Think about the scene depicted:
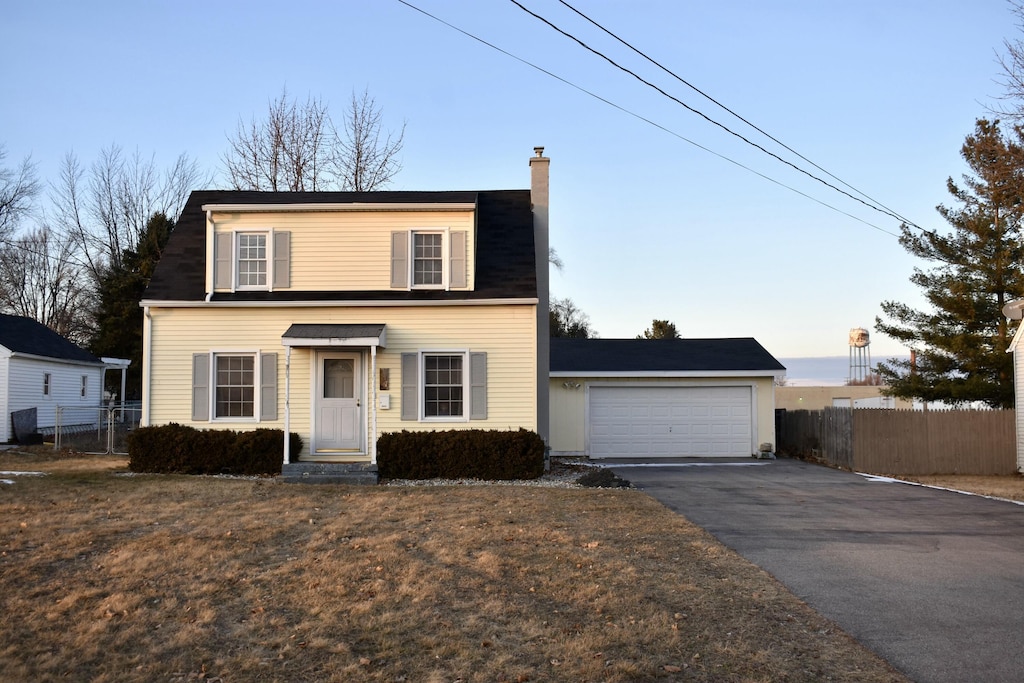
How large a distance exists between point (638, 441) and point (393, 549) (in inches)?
575

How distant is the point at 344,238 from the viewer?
56.1ft

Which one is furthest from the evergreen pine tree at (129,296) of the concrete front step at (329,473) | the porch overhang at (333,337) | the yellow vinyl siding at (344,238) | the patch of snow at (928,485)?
the patch of snow at (928,485)

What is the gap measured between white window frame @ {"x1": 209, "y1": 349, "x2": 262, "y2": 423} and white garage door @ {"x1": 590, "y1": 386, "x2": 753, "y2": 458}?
369 inches

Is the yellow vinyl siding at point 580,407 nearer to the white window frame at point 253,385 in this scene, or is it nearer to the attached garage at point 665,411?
the attached garage at point 665,411

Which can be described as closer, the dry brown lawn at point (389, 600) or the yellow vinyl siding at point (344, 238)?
the dry brown lawn at point (389, 600)

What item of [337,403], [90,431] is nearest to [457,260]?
[337,403]

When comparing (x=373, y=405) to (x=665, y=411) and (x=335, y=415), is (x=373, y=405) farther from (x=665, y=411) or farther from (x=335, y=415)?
(x=665, y=411)

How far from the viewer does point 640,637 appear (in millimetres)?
5977

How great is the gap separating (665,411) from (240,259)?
11.7 m

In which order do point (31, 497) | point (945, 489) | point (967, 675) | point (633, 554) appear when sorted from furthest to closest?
point (945, 489) → point (31, 497) → point (633, 554) → point (967, 675)

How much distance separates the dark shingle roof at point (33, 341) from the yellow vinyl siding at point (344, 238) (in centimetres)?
1278

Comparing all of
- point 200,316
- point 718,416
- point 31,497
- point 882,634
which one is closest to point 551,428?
point 718,416

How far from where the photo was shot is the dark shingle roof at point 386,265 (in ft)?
54.8

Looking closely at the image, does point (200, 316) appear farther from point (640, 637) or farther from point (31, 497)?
point (640, 637)
